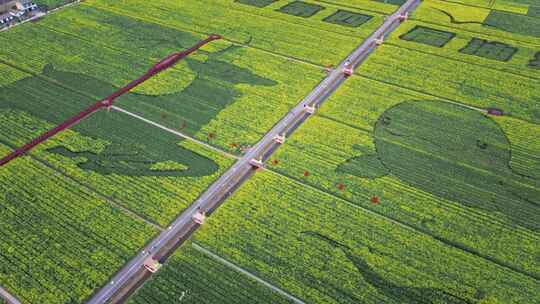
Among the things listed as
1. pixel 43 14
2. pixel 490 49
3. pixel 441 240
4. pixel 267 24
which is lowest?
pixel 441 240

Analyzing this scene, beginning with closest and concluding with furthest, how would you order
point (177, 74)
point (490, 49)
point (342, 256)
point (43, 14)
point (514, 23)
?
point (342, 256) → point (177, 74) → point (490, 49) → point (43, 14) → point (514, 23)

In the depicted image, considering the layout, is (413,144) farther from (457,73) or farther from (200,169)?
(200,169)

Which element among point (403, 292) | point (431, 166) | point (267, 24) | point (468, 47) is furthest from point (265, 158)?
point (468, 47)

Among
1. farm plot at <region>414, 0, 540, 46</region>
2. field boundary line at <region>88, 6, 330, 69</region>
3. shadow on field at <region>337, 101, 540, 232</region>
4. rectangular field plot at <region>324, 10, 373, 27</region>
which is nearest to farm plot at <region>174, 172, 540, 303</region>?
shadow on field at <region>337, 101, 540, 232</region>

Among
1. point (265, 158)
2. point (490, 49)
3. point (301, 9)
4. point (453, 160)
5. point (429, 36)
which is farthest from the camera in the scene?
point (301, 9)

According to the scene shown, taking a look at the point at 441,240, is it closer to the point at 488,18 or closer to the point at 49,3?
the point at 488,18

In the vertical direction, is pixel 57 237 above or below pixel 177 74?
below

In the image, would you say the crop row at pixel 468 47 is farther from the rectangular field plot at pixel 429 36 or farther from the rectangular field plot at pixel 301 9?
the rectangular field plot at pixel 301 9
